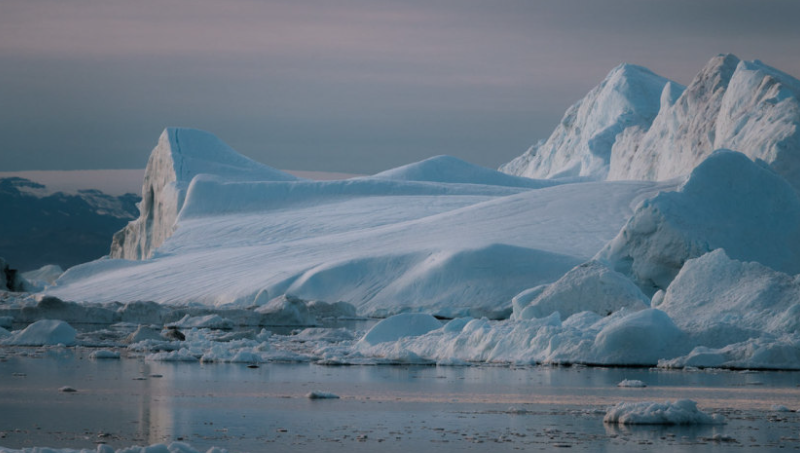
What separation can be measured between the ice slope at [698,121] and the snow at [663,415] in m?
33.8

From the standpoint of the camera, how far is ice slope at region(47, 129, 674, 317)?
4034 centimetres

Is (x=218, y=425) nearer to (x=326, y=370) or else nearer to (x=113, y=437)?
(x=113, y=437)

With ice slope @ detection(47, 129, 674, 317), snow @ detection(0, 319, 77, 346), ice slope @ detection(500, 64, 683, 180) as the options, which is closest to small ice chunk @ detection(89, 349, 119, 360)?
snow @ detection(0, 319, 77, 346)

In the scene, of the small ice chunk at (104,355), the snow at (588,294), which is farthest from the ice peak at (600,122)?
the small ice chunk at (104,355)

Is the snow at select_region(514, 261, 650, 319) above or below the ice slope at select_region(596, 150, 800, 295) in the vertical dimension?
below

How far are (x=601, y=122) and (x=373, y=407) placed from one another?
10175 centimetres

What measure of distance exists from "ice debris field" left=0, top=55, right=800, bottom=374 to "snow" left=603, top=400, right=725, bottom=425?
0.41 ft

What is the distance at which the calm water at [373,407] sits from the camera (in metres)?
10.0

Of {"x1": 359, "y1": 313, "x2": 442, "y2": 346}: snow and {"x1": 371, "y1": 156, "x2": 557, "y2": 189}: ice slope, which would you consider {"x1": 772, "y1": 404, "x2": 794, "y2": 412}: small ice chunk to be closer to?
{"x1": 359, "y1": 313, "x2": 442, "y2": 346}: snow

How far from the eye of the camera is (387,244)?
4725 centimetres

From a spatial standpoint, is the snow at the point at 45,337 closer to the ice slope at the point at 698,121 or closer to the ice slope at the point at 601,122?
the ice slope at the point at 698,121

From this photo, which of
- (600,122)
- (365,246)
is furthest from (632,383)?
(600,122)

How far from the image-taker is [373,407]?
12.8 m

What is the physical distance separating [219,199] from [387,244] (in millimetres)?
21788
